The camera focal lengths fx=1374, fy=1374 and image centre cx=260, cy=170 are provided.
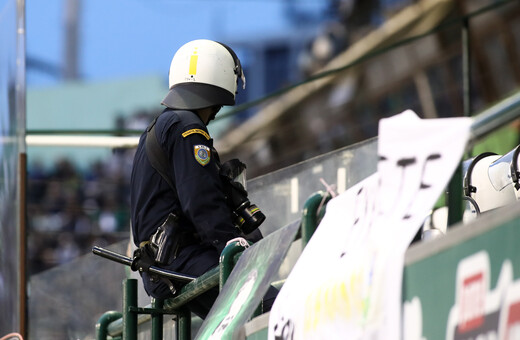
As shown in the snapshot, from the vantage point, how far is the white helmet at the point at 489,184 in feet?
17.1

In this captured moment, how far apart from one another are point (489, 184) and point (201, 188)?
1.12m

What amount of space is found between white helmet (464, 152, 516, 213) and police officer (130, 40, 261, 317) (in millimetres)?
929

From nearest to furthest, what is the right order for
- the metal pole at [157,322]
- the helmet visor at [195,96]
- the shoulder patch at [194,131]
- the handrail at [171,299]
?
the handrail at [171,299] → the shoulder patch at [194,131] → the metal pole at [157,322] → the helmet visor at [195,96]

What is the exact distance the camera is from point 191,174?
16.7ft

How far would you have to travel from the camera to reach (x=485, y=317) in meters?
2.61

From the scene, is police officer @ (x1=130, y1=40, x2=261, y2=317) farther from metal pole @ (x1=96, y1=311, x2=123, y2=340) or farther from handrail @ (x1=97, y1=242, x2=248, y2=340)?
metal pole @ (x1=96, y1=311, x2=123, y2=340)

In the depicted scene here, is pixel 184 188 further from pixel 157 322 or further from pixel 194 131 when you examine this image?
pixel 157 322

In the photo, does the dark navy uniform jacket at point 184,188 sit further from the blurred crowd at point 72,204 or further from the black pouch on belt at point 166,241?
the blurred crowd at point 72,204

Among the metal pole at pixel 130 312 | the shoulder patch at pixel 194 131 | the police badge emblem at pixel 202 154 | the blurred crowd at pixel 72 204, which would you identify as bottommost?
the metal pole at pixel 130 312

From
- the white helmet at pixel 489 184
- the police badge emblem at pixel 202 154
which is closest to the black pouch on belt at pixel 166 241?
the police badge emblem at pixel 202 154

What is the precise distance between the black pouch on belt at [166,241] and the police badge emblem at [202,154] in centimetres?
25

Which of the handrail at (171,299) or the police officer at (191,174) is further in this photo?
the police officer at (191,174)

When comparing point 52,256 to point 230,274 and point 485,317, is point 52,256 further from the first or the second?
point 485,317

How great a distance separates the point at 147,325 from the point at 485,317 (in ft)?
12.7
